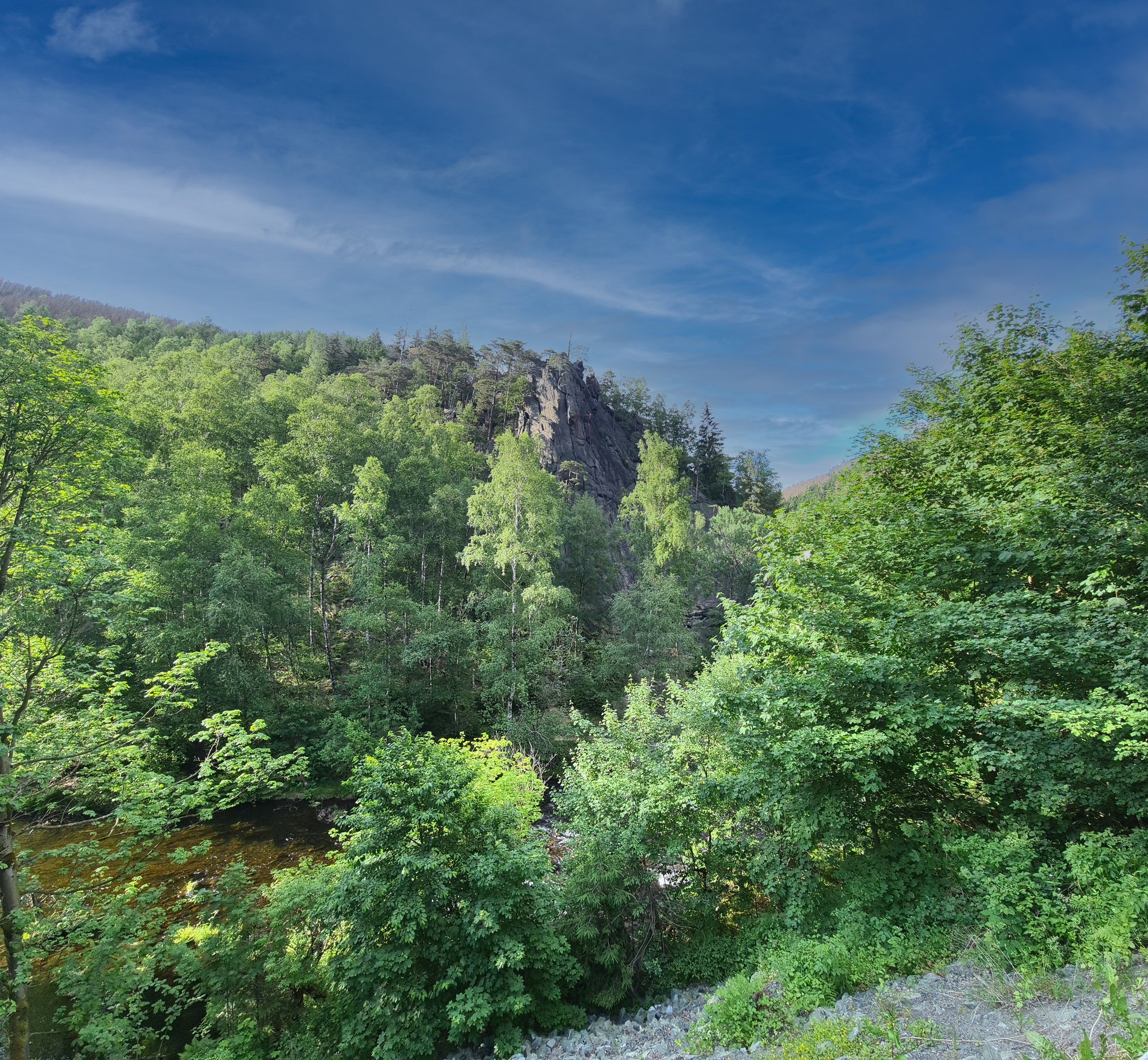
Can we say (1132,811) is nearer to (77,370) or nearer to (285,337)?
(77,370)

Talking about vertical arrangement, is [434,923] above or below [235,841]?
above

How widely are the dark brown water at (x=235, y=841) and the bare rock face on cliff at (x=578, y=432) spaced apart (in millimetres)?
40461

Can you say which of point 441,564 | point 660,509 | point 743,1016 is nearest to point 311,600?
point 441,564

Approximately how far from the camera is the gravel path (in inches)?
201

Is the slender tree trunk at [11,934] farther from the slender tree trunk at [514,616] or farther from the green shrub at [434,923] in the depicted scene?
the slender tree trunk at [514,616]

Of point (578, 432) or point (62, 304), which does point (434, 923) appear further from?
point (62, 304)

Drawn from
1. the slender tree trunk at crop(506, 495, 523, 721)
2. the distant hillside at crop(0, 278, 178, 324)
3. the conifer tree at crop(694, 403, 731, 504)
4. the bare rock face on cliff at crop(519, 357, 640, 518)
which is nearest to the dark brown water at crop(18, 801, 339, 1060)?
the slender tree trunk at crop(506, 495, 523, 721)

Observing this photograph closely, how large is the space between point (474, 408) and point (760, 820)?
61915 millimetres

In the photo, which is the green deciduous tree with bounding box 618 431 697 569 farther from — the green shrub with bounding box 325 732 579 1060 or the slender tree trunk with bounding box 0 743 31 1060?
the slender tree trunk with bounding box 0 743 31 1060

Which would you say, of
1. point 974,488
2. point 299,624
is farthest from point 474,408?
point 974,488

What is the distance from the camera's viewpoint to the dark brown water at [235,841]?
15.6 meters

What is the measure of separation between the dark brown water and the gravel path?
10.5m

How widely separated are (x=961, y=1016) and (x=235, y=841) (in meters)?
21.5

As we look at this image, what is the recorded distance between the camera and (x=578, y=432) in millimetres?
67250
